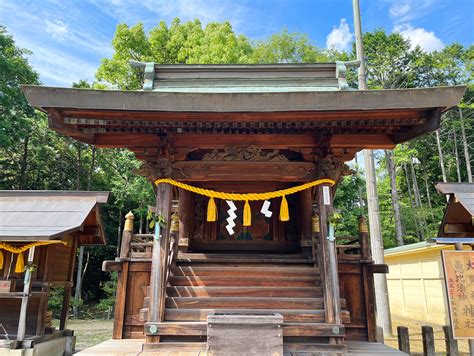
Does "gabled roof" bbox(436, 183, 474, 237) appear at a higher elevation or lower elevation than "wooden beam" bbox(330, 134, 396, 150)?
lower

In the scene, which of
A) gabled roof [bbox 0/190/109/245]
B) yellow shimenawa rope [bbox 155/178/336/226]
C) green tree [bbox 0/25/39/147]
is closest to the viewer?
yellow shimenawa rope [bbox 155/178/336/226]

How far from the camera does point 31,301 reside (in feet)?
24.8

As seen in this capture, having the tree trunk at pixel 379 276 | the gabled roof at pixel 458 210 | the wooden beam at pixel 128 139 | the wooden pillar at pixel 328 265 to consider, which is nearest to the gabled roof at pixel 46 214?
the wooden beam at pixel 128 139

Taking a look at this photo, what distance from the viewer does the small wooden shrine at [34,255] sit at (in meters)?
6.70

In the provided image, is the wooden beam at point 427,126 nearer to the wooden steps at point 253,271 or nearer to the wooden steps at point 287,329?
the wooden steps at point 253,271

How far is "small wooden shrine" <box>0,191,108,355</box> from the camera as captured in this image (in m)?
6.70

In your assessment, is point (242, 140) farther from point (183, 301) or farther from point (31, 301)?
point (31, 301)

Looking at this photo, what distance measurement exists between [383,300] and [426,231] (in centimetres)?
1342

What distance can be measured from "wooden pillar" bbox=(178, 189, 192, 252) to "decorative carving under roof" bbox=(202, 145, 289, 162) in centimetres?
190

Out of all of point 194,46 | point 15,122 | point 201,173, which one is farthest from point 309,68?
point 15,122

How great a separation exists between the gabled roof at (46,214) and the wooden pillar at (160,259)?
2217 millimetres

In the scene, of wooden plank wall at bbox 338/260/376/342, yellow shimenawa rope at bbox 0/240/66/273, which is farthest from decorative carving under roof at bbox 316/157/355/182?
yellow shimenawa rope at bbox 0/240/66/273

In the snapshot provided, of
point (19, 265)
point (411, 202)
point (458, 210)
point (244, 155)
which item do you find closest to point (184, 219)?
point (244, 155)

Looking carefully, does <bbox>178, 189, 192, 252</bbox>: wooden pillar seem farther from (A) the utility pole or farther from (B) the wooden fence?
(A) the utility pole
